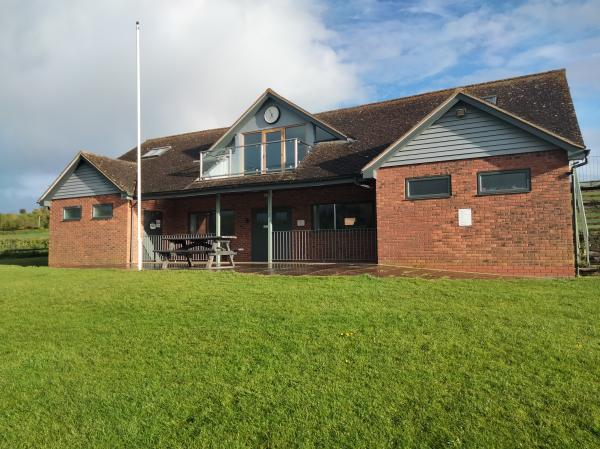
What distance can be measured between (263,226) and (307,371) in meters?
13.8

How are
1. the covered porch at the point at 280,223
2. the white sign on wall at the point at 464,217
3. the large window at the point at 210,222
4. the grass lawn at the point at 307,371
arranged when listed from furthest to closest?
the large window at the point at 210,222
the covered porch at the point at 280,223
the white sign on wall at the point at 464,217
the grass lawn at the point at 307,371

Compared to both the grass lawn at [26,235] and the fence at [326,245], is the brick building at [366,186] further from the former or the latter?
the grass lawn at [26,235]

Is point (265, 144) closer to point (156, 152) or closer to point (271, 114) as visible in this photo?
point (271, 114)

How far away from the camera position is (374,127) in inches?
672

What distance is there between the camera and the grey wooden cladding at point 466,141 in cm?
1157

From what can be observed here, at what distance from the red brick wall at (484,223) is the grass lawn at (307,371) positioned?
12.8 ft

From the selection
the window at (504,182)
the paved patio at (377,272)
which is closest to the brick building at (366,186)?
the window at (504,182)

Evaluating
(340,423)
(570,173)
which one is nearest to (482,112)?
(570,173)

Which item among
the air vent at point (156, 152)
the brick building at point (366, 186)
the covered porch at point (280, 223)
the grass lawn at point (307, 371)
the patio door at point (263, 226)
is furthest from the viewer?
the air vent at point (156, 152)

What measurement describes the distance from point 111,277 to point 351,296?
597 cm

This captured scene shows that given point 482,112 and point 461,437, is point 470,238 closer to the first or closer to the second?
point 482,112

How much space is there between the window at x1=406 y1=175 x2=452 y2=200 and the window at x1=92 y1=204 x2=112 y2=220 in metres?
11.9

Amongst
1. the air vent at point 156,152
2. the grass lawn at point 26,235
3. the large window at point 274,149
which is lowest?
the grass lawn at point 26,235

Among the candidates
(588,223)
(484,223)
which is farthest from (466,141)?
(588,223)
